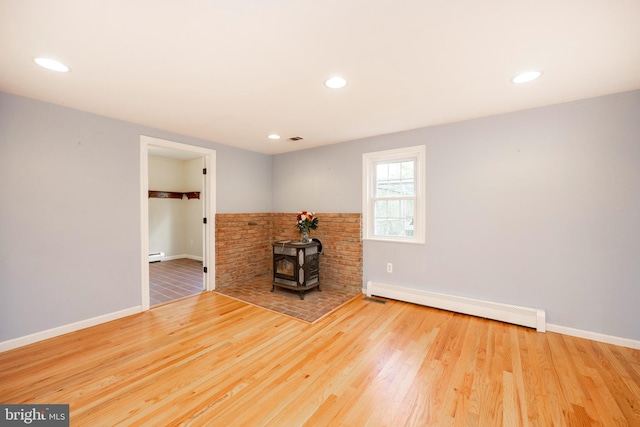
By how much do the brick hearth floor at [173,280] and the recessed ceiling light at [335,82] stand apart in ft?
11.8

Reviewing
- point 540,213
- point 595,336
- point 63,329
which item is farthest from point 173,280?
point 595,336

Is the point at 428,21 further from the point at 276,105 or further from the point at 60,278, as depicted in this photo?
the point at 60,278

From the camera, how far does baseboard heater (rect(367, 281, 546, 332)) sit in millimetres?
2715

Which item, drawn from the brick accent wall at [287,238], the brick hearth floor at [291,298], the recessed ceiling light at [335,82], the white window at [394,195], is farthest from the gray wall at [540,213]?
the recessed ceiling light at [335,82]

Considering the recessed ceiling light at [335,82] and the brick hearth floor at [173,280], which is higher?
the recessed ceiling light at [335,82]

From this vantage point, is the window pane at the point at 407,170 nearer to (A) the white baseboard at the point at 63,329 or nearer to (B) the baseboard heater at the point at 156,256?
(A) the white baseboard at the point at 63,329

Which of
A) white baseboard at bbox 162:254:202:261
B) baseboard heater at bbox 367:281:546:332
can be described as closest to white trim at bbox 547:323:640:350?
baseboard heater at bbox 367:281:546:332

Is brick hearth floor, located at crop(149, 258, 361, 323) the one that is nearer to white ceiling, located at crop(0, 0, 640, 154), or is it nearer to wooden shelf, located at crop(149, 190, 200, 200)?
wooden shelf, located at crop(149, 190, 200, 200)

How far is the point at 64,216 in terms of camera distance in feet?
8.63

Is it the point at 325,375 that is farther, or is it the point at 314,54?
the point at 325,375

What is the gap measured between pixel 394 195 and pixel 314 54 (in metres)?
2.47

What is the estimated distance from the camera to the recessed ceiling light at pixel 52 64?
182 cm

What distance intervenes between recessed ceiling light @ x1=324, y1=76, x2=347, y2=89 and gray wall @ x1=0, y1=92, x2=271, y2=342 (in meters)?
2.60

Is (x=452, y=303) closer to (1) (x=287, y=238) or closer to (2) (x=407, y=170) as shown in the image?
(2) (x=407, y=170)
